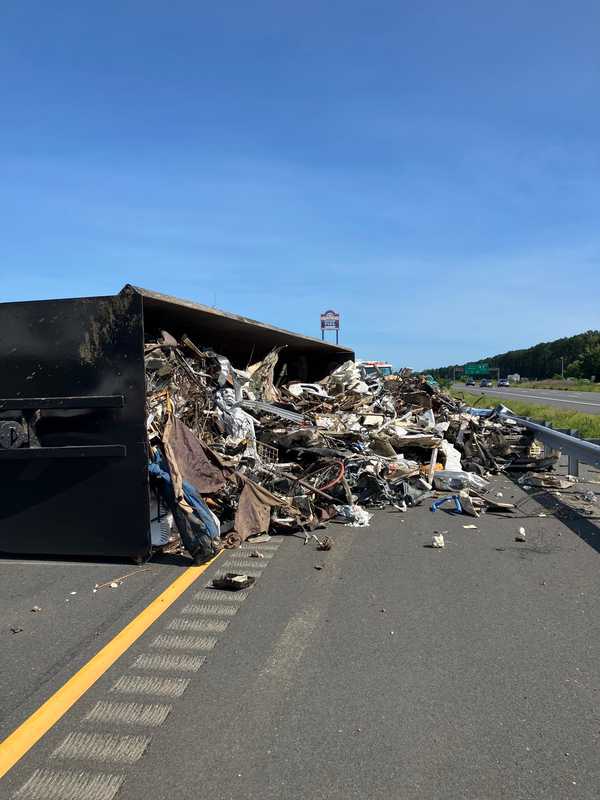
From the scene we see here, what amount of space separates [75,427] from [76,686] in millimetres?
2472

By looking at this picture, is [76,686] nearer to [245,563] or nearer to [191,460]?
[245,563]

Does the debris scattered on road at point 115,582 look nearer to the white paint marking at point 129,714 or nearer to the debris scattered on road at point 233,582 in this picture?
the debris scattered on road at point 233,582

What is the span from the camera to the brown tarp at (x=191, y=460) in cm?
613

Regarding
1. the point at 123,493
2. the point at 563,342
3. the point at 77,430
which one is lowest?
the point at 123,493

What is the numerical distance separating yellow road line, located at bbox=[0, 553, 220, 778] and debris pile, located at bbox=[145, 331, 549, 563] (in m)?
1.07

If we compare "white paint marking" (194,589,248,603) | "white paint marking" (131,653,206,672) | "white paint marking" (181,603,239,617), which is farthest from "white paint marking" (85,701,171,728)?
"white paint marking" (194,589,248,603)

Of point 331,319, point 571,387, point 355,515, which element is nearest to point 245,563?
point 355,515

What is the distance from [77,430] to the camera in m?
5.30

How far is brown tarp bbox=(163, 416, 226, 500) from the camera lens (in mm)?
6129

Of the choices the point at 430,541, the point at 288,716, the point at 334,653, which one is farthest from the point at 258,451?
the point at 288,716

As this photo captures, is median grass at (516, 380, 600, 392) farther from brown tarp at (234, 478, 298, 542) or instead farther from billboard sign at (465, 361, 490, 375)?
brown tarp at (234, 478, 298, 542)

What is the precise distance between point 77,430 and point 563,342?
169m

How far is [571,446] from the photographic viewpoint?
342 inches

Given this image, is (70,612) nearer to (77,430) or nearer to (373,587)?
(77,430)
